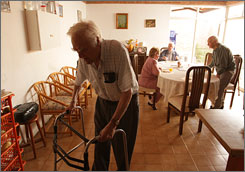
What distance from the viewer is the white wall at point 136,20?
5.21m

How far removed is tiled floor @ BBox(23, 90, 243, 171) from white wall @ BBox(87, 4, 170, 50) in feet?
10.8

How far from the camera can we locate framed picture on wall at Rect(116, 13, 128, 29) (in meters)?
5.24

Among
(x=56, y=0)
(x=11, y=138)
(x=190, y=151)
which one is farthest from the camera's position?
(x=56, y=0)

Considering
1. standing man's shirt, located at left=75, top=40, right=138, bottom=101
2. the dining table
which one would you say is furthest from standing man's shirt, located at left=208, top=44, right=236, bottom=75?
standing man's shirt, located at left=75, top=40, right=138, bottom=101

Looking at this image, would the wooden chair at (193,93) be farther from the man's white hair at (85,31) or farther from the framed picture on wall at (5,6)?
the framed picture on wall at (5,6)

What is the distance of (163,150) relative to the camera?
7.13 feet

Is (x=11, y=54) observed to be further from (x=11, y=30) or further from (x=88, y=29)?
(x=88, y=29)

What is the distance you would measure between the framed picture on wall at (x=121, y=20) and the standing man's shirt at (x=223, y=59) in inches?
120

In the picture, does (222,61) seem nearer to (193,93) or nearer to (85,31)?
(193,93)

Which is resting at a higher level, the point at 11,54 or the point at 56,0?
the point at 56,0

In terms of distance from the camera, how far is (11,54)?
1917 millimetres

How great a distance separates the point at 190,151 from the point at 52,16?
8.69 feet

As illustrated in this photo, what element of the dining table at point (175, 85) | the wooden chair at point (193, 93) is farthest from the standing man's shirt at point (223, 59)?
the wooden chair at point (193, 93)

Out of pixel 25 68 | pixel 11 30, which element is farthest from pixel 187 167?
pixel 11 30
